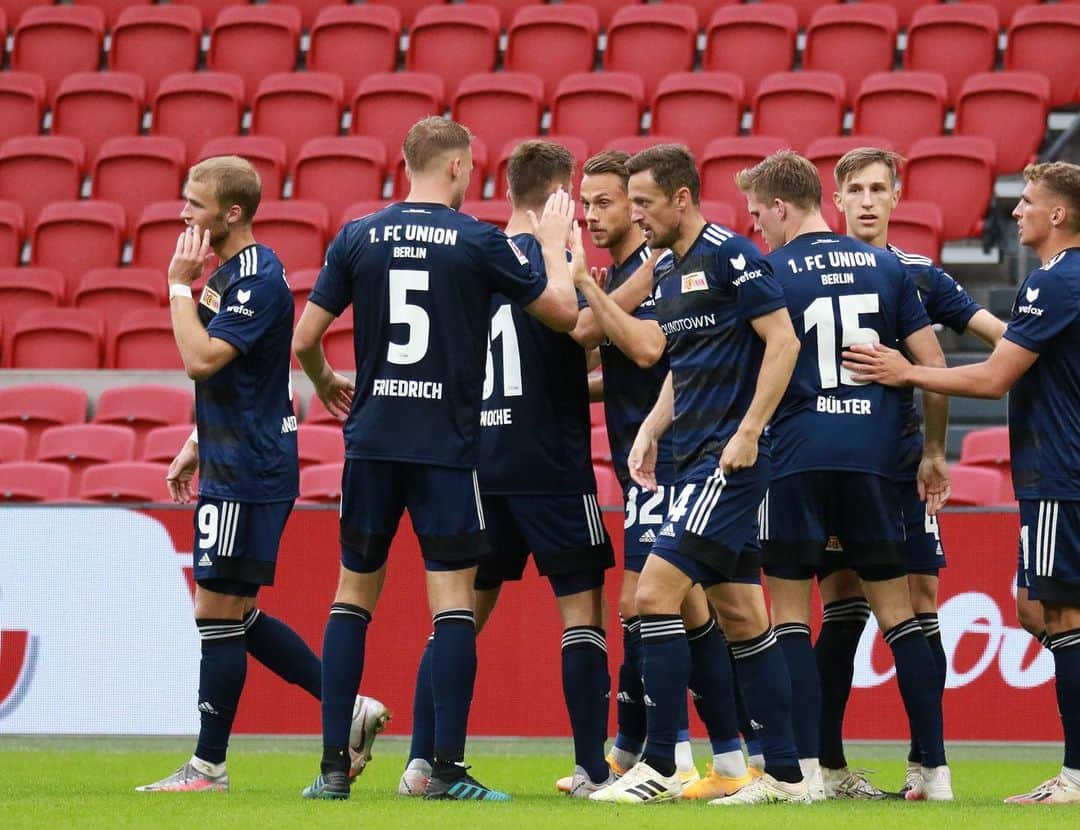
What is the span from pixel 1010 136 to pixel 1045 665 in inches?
223

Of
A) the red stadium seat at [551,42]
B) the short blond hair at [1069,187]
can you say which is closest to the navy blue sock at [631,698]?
the short blond hair at [1069,187]

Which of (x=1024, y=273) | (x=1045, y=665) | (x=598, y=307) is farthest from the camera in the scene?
(x=1024, y=273)

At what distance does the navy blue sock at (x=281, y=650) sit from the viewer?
20.1 feet

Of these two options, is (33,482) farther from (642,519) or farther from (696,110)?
(696,110)

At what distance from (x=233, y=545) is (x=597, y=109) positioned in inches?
318

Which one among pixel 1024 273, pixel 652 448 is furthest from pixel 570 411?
pixel 1024 273

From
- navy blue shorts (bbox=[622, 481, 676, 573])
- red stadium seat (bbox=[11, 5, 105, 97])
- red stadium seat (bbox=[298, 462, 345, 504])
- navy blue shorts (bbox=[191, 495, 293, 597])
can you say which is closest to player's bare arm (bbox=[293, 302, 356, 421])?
navy blue shorts (bbox=[191, 495, 293, 597])

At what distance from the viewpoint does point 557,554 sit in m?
5.82

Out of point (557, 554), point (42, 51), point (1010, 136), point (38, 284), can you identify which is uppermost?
point (42, 51)

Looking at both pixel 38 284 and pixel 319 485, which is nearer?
pixel 319 485

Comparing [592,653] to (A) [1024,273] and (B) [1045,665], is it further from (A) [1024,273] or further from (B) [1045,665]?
(A) [1024,273]

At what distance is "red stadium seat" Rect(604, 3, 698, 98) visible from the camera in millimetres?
13836

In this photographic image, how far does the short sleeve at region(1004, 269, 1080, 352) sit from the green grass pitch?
159 centimetres

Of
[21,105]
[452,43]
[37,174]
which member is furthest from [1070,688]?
[21,105]
